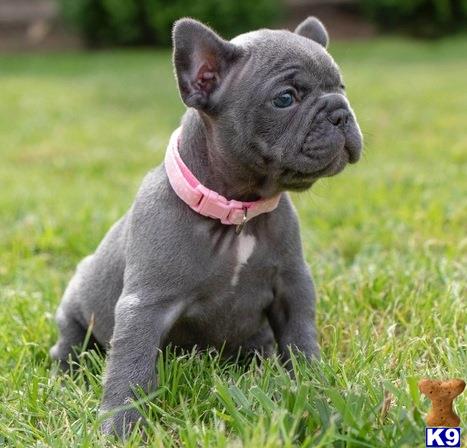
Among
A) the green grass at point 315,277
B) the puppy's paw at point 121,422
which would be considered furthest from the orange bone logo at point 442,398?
the puppy's paw at point 121,422

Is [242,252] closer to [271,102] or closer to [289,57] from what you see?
[271,102]

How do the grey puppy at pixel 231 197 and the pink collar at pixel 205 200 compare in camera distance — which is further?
the pink collar at pixel 205 200

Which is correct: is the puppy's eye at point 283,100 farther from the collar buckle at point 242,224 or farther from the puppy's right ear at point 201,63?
the collar buckle at point 242,224

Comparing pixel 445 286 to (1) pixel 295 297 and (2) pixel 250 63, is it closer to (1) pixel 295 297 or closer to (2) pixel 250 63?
(1) pixel 295 297

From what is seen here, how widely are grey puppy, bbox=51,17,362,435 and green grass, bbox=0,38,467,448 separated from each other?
0.14 m

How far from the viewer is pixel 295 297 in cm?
330

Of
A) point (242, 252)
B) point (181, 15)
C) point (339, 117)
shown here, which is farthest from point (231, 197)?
point (181, 15)

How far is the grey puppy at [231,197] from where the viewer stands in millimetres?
2973

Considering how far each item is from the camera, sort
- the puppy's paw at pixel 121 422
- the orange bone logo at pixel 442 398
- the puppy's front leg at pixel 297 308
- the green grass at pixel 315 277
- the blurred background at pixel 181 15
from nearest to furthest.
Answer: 1. the orange bone logo at pixel 442 398
2. the green grass at pixel 315 277
3. the puppy's paw at pixel 121 422
4. the puppy's front leg at pixel 297 308
5. the blurred background at pixel 181 15

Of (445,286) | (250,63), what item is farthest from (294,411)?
(445,286)

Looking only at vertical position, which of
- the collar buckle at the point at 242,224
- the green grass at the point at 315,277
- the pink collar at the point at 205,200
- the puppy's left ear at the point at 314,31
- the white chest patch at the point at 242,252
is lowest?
the green grass at the point at 315,277

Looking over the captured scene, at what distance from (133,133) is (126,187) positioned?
9.72 feet

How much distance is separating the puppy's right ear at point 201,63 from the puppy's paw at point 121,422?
1.15m

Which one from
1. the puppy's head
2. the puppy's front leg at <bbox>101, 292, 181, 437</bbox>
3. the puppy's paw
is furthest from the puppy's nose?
the puppy's paw
